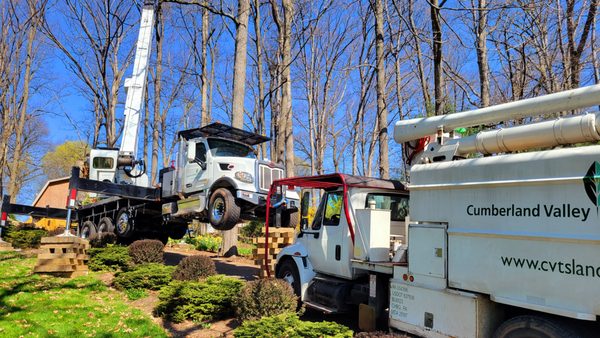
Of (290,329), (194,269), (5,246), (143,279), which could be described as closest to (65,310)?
(143,279)

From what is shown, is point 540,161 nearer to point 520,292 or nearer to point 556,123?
point 556,123

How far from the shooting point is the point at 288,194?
11.3 m

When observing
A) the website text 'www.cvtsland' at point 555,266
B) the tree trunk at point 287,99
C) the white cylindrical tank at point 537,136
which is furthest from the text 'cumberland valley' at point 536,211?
the tree trunk at point 287,99

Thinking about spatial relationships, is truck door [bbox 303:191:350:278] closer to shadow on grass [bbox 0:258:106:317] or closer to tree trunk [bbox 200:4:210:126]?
shadow on grass [bbox 0:258:106:317]

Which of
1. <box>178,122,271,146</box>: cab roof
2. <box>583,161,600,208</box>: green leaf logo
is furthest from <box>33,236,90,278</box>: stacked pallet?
<box>583,161,600,208</box>: green leaf logo

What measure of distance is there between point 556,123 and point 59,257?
425 inches

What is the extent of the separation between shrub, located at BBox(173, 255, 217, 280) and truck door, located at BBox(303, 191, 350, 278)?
118 inches

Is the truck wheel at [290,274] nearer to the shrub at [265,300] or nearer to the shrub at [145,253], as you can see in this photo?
the shrub at [265,300]

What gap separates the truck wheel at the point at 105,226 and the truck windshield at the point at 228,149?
617cm

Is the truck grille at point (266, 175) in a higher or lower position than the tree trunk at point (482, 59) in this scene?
lower

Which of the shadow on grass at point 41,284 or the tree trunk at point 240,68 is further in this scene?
the tree trunk at point 240,68

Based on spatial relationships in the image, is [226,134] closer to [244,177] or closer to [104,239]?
[244,177]

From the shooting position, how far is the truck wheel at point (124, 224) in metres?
14.2

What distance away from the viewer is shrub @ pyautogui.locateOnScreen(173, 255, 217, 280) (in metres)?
9.74
